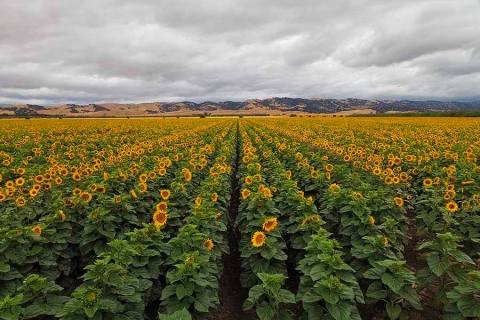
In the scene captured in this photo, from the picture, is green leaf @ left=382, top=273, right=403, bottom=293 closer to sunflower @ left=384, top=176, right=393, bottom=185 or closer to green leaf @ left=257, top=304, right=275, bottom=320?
green leaf @ left=257, top=304, right=275, bottom=320

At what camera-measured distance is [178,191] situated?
897 centimetres

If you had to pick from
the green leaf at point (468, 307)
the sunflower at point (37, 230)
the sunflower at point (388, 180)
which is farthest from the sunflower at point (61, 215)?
the sunflower at point (388, 180)

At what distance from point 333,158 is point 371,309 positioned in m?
8.56

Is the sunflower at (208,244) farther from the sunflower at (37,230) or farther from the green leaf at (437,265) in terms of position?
the green leaf at (437,265)

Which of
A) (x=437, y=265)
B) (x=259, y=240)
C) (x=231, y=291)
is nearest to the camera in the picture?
(x=437, y=265)

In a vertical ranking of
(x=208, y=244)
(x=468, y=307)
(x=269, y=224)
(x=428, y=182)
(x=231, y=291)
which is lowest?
(x=231, y=291)

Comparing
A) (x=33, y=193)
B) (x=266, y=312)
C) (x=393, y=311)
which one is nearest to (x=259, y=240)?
(x=266, y=312)

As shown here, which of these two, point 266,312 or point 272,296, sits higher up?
point 272,296

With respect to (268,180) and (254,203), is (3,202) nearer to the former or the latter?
(254,203)

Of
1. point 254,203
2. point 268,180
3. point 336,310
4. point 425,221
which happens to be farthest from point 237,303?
point 268,180

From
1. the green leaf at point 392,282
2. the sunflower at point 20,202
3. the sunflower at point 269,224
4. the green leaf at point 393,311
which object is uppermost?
the sunflower at point 20,202

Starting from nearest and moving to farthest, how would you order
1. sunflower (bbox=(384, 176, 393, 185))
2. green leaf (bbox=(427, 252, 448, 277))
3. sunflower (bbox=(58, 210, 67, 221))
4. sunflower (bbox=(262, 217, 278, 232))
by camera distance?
green leaf (bbox=(427, 252, 448, 277))
sunflower (bbox=(262, 217, 278, 232))
sunflower (bbox=(58, 210, 67, 221))
sunflower (bbox=(384, 176, 393, 185))

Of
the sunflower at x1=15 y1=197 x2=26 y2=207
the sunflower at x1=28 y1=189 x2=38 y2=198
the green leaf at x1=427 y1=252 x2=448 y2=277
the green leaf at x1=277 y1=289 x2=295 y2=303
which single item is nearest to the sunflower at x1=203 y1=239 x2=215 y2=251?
the green leaf at x1=277 y1=289 x2=295 y2=303

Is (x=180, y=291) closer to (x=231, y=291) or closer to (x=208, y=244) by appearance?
(x=208, y=244)
